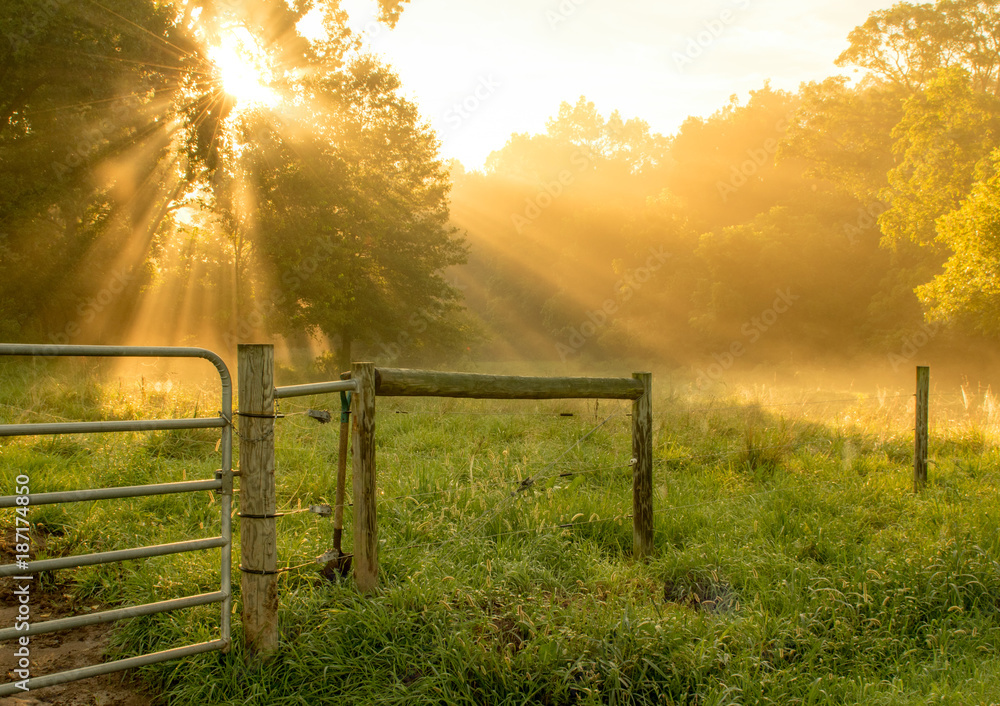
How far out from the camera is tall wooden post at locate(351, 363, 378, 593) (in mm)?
3307

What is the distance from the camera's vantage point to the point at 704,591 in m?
4.24

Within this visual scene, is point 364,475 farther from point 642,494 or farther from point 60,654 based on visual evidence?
point 642,494

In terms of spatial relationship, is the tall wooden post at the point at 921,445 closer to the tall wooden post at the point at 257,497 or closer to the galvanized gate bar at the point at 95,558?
the tall wooden post at the point at 257,497

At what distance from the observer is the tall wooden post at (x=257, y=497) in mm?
2953

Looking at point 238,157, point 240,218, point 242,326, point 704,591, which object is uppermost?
point 238,157

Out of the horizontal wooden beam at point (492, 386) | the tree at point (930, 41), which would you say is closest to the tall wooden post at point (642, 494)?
the horizontal wooden beam at point (492, 386)

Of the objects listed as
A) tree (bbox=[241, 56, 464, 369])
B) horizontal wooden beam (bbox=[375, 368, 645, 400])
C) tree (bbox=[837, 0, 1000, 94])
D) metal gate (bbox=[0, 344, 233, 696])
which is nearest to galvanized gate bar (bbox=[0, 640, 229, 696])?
metal gate (bbox=[0, 344, 233, 696])

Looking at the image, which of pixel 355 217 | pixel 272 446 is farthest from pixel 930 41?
pixel 272 446

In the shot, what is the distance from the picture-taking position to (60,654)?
3.21m

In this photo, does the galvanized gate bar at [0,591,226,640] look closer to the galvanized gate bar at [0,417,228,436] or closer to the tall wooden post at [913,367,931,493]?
the galvanized gate bar at [0,417,228,436]

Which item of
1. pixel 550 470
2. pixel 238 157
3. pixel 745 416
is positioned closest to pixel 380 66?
pixel 238 157

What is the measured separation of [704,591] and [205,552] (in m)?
3.35

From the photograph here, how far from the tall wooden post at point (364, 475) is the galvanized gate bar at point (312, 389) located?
0.15ft

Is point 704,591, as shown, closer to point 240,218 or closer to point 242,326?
point 240,218
